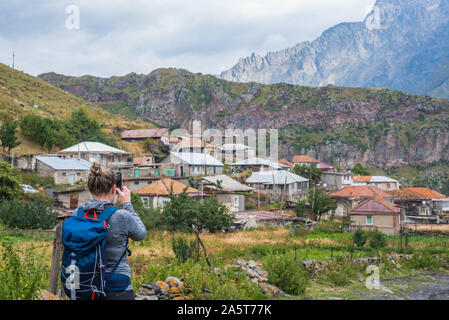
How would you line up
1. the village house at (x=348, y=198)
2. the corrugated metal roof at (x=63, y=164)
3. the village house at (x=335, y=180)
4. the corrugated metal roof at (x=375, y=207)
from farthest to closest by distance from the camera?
the village house at (x=335, y=180)
the village house at (x=348, y=198)
the corrugated metal roof at (x=63, y=164)
the corrugated metal roof at (x=375, y=207)

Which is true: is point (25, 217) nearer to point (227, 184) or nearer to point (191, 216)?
point (191, 216)

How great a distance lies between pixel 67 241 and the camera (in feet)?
11.8

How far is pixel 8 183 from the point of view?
3062 centimetres

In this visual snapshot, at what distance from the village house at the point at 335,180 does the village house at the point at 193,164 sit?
21141mm

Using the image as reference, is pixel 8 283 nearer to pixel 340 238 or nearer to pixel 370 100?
pixel 340 238

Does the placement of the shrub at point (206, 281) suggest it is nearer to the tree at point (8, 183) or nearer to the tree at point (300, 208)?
the tree at point (8, 183)

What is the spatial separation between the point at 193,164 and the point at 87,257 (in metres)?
50.6

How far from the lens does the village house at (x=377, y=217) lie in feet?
113

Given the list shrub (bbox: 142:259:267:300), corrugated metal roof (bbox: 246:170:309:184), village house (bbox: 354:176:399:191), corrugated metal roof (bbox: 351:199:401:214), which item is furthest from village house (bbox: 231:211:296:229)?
village house (bbox: 354:176:399:191)

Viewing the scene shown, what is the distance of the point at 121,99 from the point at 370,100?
112267 mm

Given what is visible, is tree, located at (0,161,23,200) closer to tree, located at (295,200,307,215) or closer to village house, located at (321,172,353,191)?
tree, located at (295,200,307,215)

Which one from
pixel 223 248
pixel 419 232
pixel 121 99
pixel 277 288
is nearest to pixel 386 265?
pixel 223 248

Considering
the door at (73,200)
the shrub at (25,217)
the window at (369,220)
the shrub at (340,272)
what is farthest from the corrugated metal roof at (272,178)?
the shrub at (340,272)

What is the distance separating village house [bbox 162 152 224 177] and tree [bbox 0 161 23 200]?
2444 centimetres
